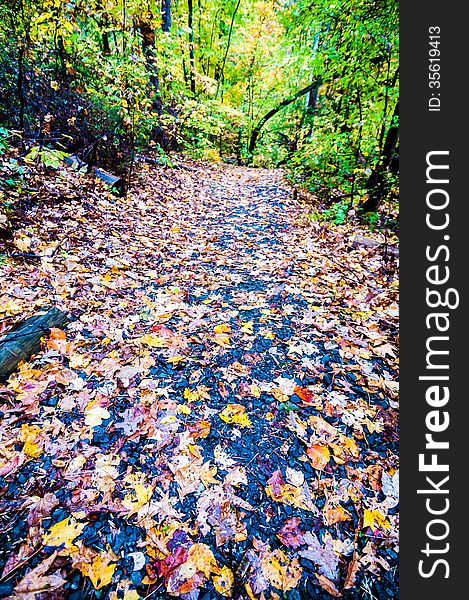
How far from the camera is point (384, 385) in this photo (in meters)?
2.72

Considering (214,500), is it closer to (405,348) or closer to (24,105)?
(405,348)

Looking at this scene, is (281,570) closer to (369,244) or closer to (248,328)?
(248,328)

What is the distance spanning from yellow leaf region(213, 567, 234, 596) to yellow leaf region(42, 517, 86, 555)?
771mm

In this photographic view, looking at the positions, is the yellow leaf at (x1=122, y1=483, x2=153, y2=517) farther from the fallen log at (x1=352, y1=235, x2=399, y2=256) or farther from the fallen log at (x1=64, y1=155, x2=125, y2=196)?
the fallen log at (x1=64, y1=155, x2=125, y2=196)

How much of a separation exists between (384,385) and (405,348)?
0.94 meters

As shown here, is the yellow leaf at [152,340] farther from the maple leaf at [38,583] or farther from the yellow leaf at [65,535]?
the maple leaf at [38,583]

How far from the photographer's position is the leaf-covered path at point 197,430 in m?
1.65

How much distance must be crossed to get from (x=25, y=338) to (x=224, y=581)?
2453 millimetres

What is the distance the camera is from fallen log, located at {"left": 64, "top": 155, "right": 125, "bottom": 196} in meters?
6.10

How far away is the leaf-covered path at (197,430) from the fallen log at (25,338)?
105 millimetres

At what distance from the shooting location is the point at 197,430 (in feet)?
7.71

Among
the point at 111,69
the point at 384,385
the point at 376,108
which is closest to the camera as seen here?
the point at 384,385

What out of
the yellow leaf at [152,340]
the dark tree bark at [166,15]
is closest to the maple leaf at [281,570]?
the yellow leaf at [152,340]

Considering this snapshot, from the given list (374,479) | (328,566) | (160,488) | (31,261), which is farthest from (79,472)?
(31,261)
